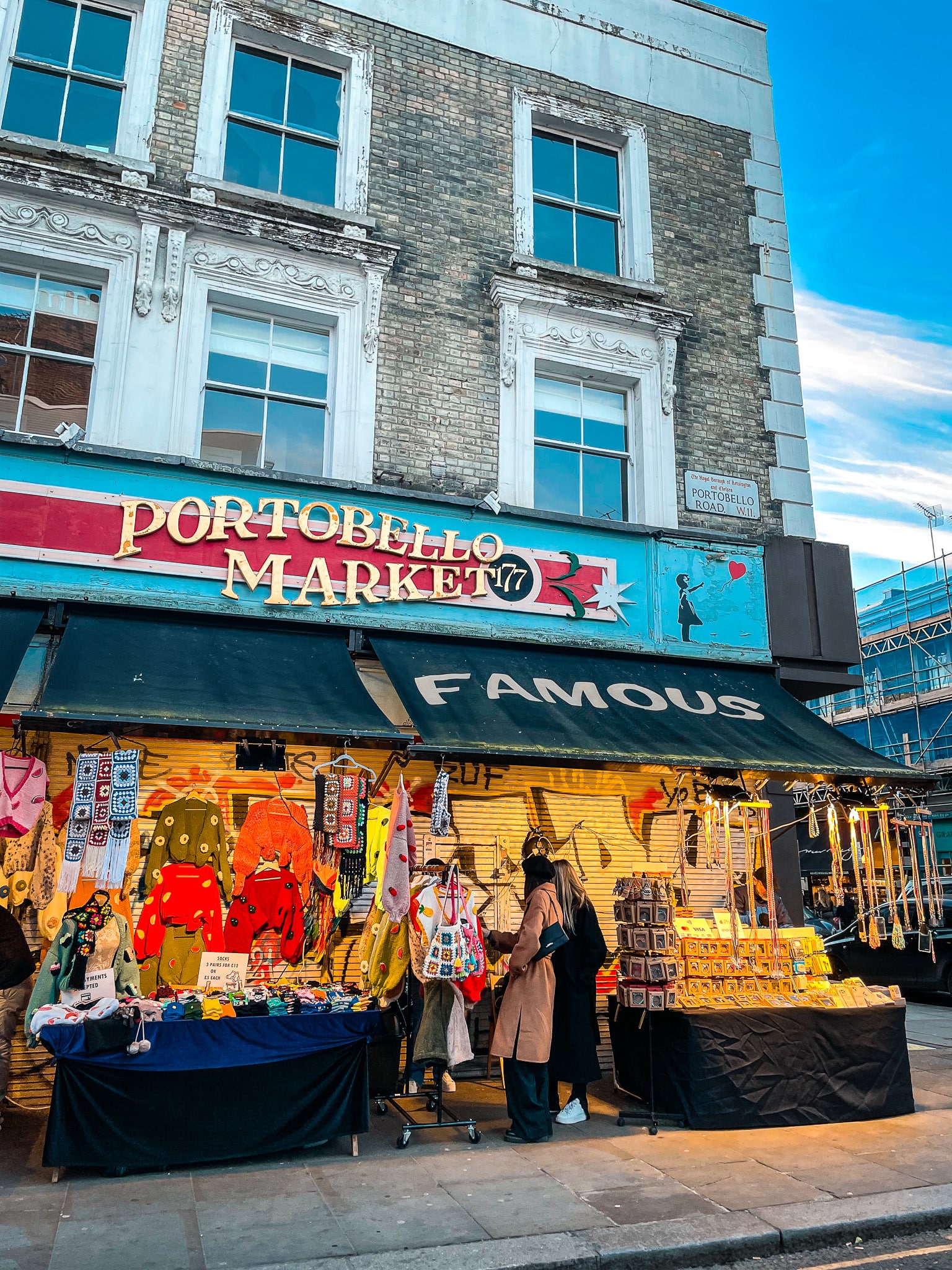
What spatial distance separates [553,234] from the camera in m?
11.3

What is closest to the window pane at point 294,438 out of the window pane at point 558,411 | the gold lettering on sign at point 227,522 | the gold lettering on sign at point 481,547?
the gold lettering on sign at point 227,522

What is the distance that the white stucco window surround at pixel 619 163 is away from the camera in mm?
10953

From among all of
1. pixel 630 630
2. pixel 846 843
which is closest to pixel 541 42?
pixel 630 630

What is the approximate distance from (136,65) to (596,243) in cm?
548

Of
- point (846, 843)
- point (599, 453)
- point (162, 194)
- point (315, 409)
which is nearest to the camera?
point (162, 194)

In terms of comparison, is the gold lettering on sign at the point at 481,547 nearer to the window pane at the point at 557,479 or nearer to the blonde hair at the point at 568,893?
the window pane at the point at 557,479

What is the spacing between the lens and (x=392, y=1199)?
564cm

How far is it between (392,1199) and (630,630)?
19.5ft

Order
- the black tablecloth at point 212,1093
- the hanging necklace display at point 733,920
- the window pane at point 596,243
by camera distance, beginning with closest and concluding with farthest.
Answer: the black tablecloth at point 212,1093 < the hanging necklace display at point 733,920 < the window pane at point 596,243

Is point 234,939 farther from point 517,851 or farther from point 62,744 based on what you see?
point 517,851

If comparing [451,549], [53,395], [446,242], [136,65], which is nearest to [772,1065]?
[451,549]

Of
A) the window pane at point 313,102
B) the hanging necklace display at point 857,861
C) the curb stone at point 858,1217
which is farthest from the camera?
the window pane at point 313,102

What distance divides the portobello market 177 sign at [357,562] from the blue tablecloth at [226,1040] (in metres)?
3.54

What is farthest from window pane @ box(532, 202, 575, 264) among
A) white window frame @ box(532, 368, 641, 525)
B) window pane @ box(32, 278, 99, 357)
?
window pane @ box(32, 278, 99, 357)
